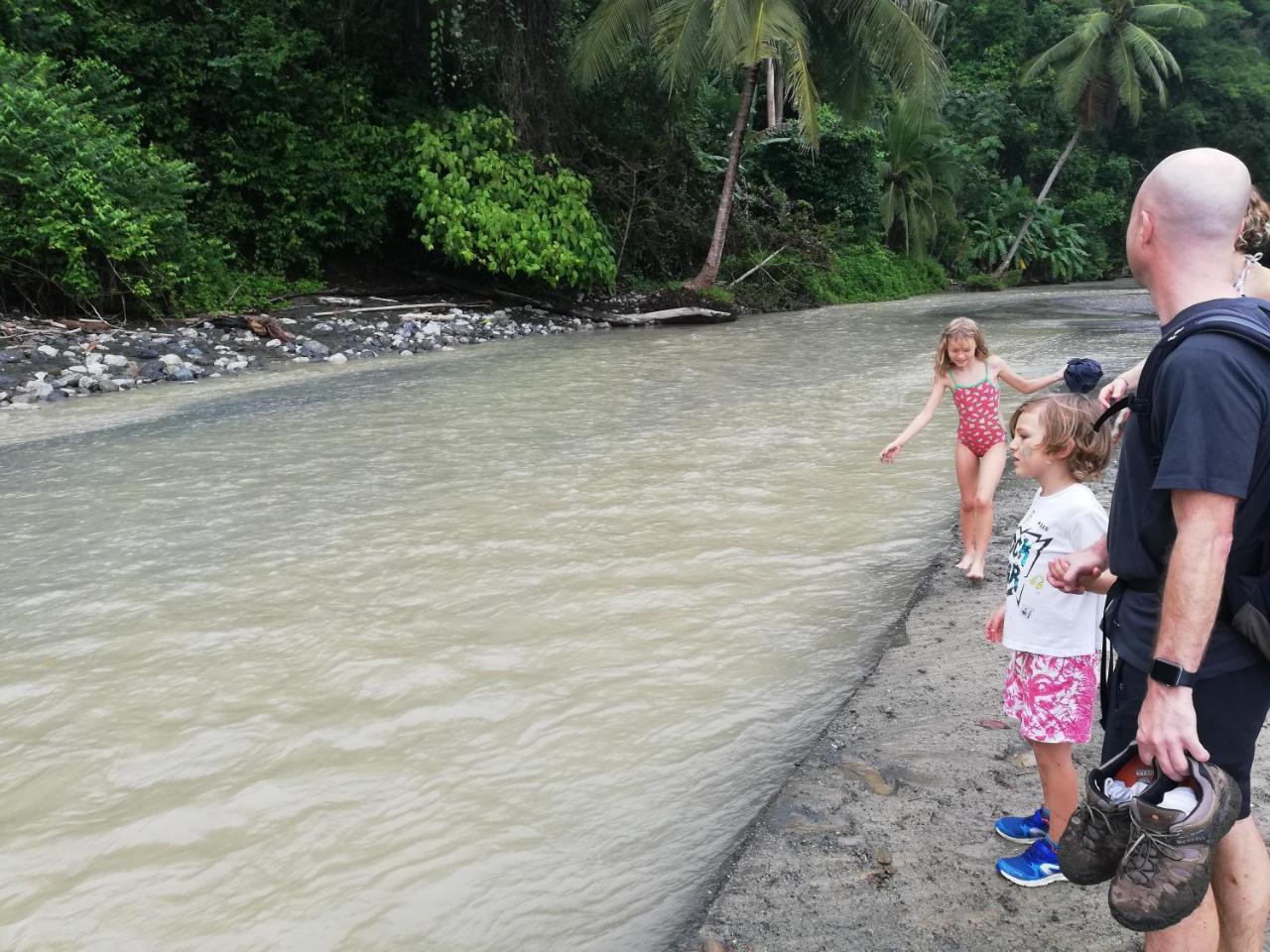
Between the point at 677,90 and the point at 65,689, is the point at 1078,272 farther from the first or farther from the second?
the point at 65,689

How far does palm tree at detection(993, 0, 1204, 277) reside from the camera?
109ft

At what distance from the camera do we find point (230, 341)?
1300 centimetres

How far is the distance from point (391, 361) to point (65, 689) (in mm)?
9417

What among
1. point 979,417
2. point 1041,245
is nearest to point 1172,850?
point 979,417

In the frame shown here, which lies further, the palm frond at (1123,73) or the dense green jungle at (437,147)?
the palm frond at (1123,73)

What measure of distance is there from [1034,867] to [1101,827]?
749 mm

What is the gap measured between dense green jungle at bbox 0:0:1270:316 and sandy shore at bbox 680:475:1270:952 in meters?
11.8

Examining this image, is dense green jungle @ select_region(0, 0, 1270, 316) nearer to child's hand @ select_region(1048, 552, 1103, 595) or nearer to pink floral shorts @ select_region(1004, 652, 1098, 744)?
pink floral shorts @ select_region(1004, 652, 1098, 744)

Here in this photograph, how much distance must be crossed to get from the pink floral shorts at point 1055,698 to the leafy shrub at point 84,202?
12389 mm

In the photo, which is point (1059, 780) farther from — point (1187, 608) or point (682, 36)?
point (682, 36)

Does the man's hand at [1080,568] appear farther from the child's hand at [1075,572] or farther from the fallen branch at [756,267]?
the fallen branch at [756,267]

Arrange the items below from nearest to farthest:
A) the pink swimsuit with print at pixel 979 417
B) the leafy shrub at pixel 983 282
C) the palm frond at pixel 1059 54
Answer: the pink swimsuit with print at pixel 979 417 < the palm frond at pixel 1059 54 < the leafy shrub at pixel 983 282

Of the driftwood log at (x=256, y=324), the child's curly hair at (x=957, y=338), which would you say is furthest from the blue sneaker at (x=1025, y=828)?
the driftwood log at (x=256, y=324)

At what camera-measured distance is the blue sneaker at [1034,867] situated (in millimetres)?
2592
